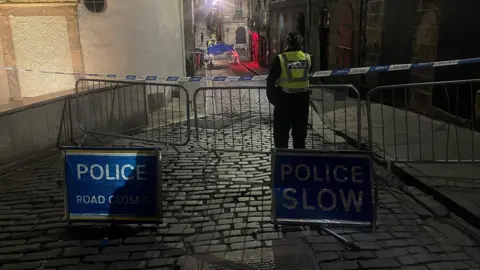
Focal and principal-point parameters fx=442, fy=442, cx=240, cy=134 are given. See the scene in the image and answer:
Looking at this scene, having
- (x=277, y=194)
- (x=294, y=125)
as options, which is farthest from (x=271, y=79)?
(x=277, y=194)

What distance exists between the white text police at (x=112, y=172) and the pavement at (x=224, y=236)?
62 cm

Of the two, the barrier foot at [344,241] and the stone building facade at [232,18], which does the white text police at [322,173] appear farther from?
the stone building facade at [232,18]

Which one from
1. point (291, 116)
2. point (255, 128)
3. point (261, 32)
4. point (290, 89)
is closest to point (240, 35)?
point (261, 32)

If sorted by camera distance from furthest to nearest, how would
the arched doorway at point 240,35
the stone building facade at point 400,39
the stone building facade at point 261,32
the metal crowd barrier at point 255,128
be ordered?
1. the arched doorway at point 240,35
2. the stone building facade at point 261,32
3. the stone building facade at point 400,39
4. the metal crowd barrier at point 255,128

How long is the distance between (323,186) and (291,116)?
2.12 metres

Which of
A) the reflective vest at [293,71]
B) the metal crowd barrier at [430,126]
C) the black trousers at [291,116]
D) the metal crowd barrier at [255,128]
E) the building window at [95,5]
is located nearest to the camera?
the reflective vest at [293,71]

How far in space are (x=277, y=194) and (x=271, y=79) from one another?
6.81 ft

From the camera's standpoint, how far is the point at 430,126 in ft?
28.2

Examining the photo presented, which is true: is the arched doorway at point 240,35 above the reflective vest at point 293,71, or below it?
above

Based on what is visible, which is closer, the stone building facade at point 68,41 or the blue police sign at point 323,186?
the blue police sign at point 323,186

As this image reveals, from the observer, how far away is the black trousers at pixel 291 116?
6.02m

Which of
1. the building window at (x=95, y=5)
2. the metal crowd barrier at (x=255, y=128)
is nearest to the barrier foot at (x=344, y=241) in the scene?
Result: the metal crowd barrier at (x=255, y=128)

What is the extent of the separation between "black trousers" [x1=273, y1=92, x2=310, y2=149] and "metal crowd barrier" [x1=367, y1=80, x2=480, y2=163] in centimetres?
88

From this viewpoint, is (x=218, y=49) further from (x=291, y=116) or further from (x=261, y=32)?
(x=291, y=116)
